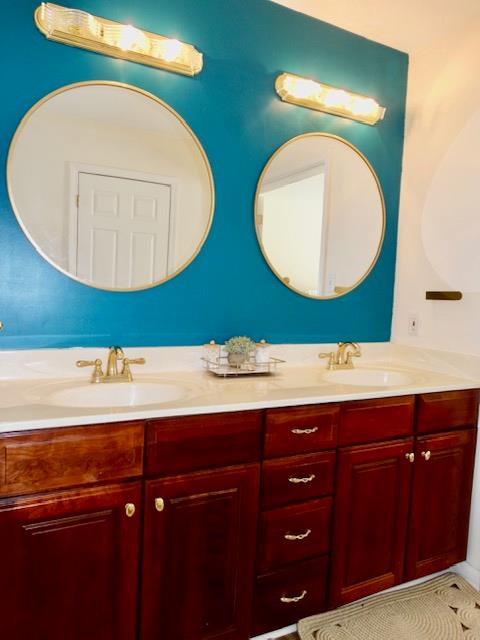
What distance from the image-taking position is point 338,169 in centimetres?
205

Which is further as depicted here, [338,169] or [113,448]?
[338,169]

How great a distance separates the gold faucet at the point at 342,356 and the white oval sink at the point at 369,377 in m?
0.03

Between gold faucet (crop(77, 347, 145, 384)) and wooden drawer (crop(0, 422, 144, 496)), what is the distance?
0.39 metres

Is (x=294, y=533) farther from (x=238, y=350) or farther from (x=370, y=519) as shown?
(x=238, y=350)

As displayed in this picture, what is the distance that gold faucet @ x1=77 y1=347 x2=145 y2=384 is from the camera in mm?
1452

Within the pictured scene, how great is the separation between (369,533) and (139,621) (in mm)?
831

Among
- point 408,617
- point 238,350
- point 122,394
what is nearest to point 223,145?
point 238,350

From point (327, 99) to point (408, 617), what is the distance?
2126 mm

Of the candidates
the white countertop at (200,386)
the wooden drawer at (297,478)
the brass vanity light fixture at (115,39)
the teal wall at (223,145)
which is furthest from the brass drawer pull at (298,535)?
the brass vanity light fixture at (115,39)

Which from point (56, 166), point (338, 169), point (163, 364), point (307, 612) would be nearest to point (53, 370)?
point (163, 364)

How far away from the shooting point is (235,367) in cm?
170

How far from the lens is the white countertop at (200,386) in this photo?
1085 millimetres

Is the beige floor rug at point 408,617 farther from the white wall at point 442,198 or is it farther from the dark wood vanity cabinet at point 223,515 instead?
the white wall at point 442,198

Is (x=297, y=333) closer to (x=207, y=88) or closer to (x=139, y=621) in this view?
(x=207, y=88)
